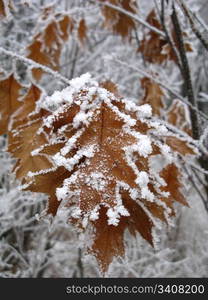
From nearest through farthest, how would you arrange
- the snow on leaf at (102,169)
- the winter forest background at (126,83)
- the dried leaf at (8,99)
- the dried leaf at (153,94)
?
the snow on leaf at (102,169) < the winter forest background at (126,83) < the dried leaf at (8,99) < the dried leaf at (153,94)

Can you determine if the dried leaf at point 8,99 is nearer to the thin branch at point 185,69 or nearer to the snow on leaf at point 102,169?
the snow on leaf at point 102,169

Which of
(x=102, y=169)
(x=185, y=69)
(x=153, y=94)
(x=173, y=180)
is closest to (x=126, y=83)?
(x=153, y=94)

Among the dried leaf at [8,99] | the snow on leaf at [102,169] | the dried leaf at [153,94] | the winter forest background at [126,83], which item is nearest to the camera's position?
the snow on leaf at [102,169]

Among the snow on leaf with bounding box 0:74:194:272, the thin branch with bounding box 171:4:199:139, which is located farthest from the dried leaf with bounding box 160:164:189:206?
the thin branch with bounding box 171:4:199:139

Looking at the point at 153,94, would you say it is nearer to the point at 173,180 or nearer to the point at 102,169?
the point at 173,180

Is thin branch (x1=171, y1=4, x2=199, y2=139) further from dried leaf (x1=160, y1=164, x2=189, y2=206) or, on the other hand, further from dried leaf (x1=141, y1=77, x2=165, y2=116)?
dried leaf (x1=141, y1=77, x2=165, y2=116)

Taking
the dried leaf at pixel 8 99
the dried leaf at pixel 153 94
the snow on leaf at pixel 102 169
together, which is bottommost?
the snow on leaf at pixel 102 169

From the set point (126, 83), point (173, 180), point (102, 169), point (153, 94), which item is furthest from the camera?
point (126, 83)

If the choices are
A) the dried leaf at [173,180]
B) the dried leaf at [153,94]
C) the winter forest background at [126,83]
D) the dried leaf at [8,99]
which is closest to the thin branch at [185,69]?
the winter forest background at [126,83]

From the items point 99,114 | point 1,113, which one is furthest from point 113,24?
point 99,114

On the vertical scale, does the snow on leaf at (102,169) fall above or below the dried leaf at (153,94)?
below

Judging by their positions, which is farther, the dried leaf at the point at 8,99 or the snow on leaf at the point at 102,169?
the dried leaf at the point at 8,99
